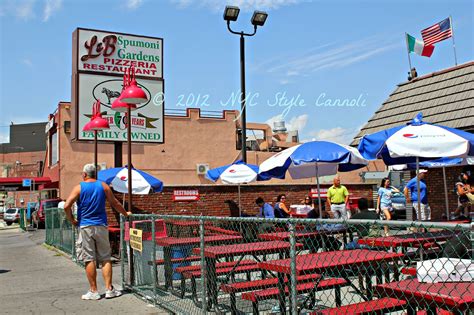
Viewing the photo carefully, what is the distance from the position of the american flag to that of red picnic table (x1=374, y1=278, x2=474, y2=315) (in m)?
17.9

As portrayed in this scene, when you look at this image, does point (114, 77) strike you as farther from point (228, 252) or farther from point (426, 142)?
point (228, 252)

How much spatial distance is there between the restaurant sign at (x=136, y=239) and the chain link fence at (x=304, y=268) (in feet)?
0.05

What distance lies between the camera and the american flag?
63.1 feet

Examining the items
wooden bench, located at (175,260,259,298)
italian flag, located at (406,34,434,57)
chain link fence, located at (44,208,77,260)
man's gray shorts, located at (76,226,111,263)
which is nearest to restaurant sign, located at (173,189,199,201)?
chain link fence, located at (44,208,77,260)

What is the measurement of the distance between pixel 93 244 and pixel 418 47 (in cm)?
1734

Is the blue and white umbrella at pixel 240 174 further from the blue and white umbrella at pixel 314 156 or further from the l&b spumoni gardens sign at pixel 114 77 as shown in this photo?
the l&b spumoni gardens sign at pixel 114 77

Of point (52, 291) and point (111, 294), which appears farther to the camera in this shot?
point (52, 291)

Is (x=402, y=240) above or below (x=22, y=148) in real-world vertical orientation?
below

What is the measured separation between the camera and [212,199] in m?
17.5

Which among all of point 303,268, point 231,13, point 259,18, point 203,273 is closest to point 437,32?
point 259,18

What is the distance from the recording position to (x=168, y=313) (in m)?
6.14

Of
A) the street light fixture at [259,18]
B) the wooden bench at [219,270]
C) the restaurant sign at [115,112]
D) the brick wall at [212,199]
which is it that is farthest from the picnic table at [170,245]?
the street light fixture at [259,18]

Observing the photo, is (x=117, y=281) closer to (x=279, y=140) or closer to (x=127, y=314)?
(x=127, y=314)

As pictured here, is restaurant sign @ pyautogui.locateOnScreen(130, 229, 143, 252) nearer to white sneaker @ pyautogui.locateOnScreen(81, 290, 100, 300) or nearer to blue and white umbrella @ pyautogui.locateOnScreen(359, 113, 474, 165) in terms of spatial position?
white sneaker @ pyautogui.locateOnScreen(81, 290, 100, 300)
